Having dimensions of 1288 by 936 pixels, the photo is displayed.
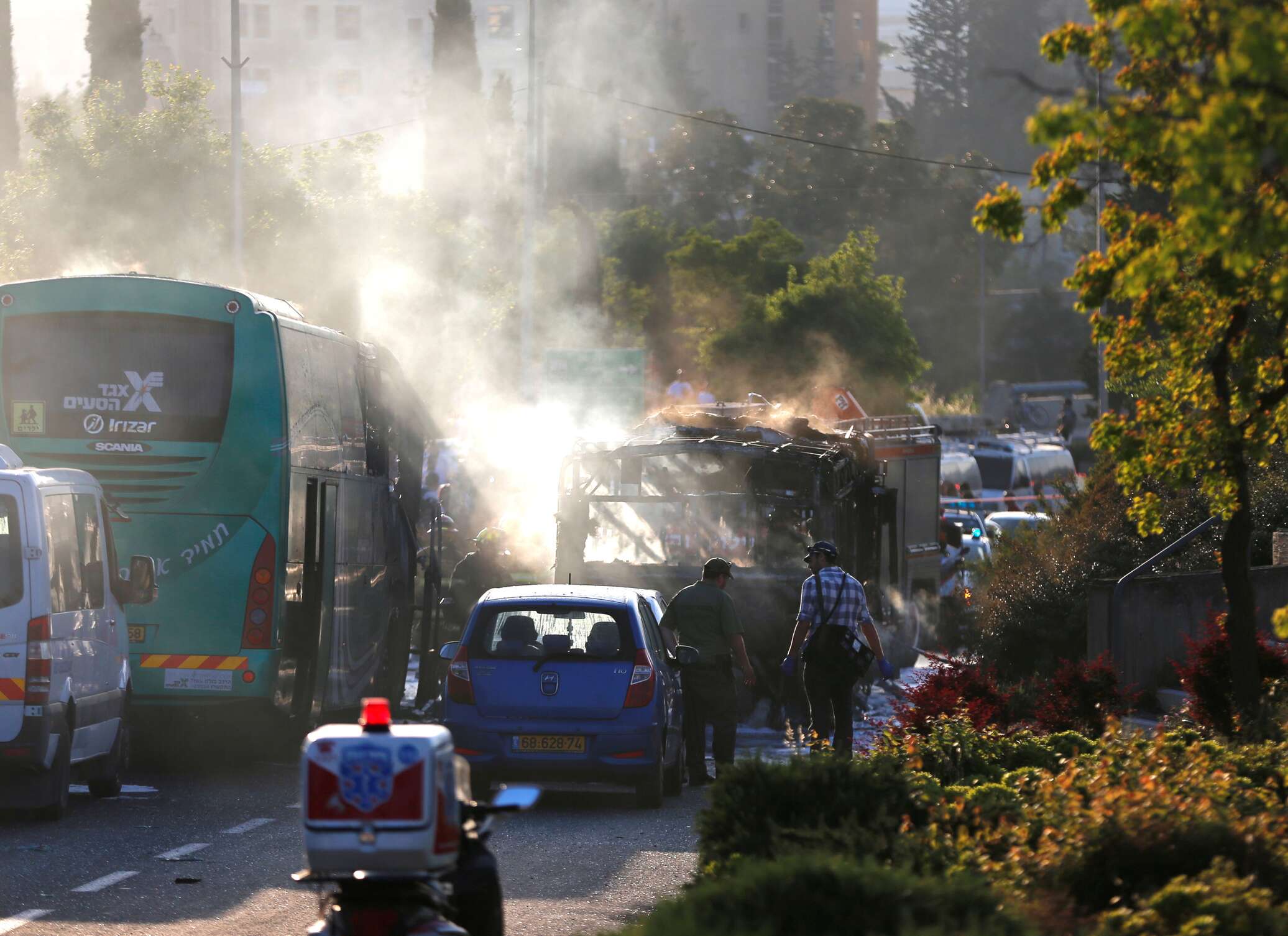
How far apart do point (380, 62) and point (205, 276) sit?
3684 inches

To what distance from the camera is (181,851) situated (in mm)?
11328

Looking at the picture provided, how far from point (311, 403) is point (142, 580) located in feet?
9.40

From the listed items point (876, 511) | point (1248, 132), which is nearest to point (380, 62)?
point (876, 511)

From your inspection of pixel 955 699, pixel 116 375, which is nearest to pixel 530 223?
pixel 116 375

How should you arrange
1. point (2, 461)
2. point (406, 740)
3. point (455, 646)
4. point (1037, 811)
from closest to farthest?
point (406, 740)
point (1037, 811)
point (2, 461)
point (455, 646)

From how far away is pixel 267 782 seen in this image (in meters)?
15.0

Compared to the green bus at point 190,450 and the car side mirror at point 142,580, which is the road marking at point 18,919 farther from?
the green bus at point 190,450

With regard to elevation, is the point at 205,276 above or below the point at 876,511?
above

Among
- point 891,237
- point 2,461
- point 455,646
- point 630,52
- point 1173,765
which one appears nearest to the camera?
point 1173,765

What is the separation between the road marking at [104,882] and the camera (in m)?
9.86

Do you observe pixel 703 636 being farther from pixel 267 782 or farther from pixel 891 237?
pixel 891 237

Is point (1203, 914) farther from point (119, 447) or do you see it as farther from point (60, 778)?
point (119, 447)

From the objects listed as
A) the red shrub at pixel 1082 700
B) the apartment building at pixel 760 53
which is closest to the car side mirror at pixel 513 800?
the red shrub at pixel 1082 700

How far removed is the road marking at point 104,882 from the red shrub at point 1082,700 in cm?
546
